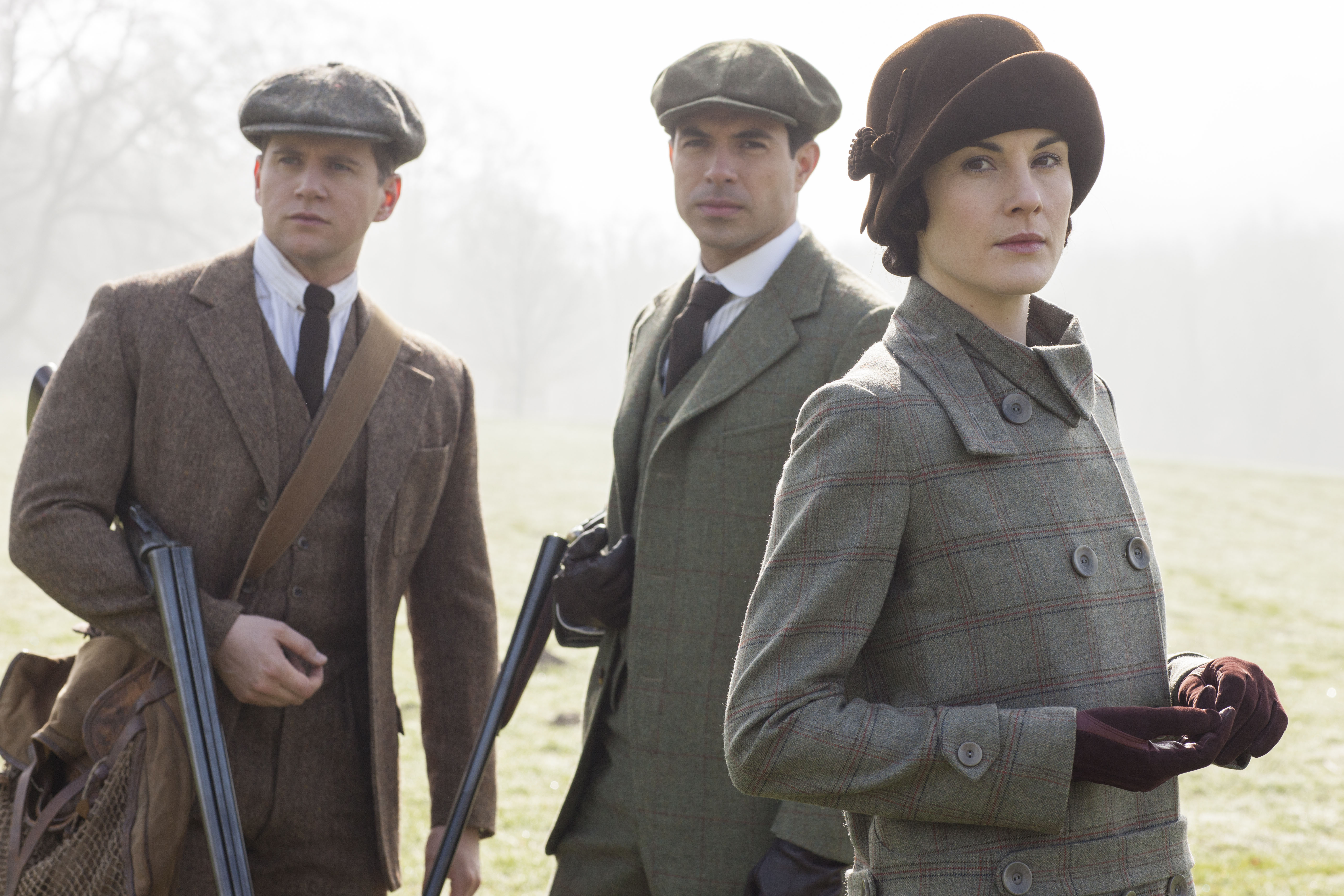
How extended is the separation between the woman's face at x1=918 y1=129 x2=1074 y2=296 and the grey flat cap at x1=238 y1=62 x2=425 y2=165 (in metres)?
1.64

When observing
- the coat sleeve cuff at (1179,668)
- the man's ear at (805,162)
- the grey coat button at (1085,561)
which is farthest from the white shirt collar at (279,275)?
the coat sleeve cuff at (1179,668)

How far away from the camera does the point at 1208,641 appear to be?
973 cm

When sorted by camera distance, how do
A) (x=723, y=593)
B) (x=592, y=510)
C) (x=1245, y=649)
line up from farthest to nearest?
(x=592, y=510)
(x=1245, y=649)
(x=723, y=593)

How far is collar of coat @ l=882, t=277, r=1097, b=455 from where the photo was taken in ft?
5.38

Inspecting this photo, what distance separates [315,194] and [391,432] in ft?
1.95

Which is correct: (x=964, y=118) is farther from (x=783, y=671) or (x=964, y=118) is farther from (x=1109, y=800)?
(x=1109, y=800)

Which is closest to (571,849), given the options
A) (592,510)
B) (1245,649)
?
(1245,649)

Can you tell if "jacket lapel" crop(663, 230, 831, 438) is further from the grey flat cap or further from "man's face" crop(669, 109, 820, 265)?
the grey flat cap

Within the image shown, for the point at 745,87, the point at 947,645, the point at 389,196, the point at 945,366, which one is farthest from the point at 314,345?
the point at 947,645

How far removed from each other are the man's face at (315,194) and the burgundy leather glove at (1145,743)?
204 cm

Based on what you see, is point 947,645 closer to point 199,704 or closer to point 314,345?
point 199,704

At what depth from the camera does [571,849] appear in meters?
2.86

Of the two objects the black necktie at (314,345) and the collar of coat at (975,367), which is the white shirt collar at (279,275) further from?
the collar of coat at (975,367)

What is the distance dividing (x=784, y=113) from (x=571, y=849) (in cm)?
185
